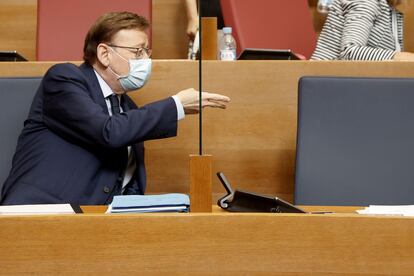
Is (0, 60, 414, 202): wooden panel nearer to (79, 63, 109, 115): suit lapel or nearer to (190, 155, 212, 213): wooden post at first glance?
(79, 63, 109, 115): suit lapel

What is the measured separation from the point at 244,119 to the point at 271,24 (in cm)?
74

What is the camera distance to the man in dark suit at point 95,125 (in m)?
1.58

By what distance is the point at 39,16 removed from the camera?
2.42 m

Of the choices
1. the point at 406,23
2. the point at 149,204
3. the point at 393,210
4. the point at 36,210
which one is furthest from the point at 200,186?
the point at 406,23

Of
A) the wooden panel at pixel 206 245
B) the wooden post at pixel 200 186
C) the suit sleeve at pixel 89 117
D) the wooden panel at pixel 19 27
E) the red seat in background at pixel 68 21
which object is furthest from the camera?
the wooden panel at pixel 19 27

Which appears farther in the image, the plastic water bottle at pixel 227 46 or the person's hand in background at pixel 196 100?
the plastic water bottle at pixel 227 46

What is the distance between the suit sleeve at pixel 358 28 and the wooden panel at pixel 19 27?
115cm

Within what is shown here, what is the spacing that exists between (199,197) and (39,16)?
1586mm

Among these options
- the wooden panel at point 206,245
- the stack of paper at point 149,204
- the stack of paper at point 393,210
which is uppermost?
the wooden panel at point 206,245

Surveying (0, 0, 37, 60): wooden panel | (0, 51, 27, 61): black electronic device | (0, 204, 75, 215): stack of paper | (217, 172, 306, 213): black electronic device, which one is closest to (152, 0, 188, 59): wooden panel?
(0, 0, 37, 60): wooden panel

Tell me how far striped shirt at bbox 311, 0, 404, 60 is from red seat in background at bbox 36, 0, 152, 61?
0.56 m

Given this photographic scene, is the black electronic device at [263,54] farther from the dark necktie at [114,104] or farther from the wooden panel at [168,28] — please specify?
the wooden panel at [168,28]

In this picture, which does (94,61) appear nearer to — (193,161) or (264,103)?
(264,103)

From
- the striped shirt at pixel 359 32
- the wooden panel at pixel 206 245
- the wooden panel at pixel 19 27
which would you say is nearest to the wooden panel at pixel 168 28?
the wooden panel at pixel 19 27
